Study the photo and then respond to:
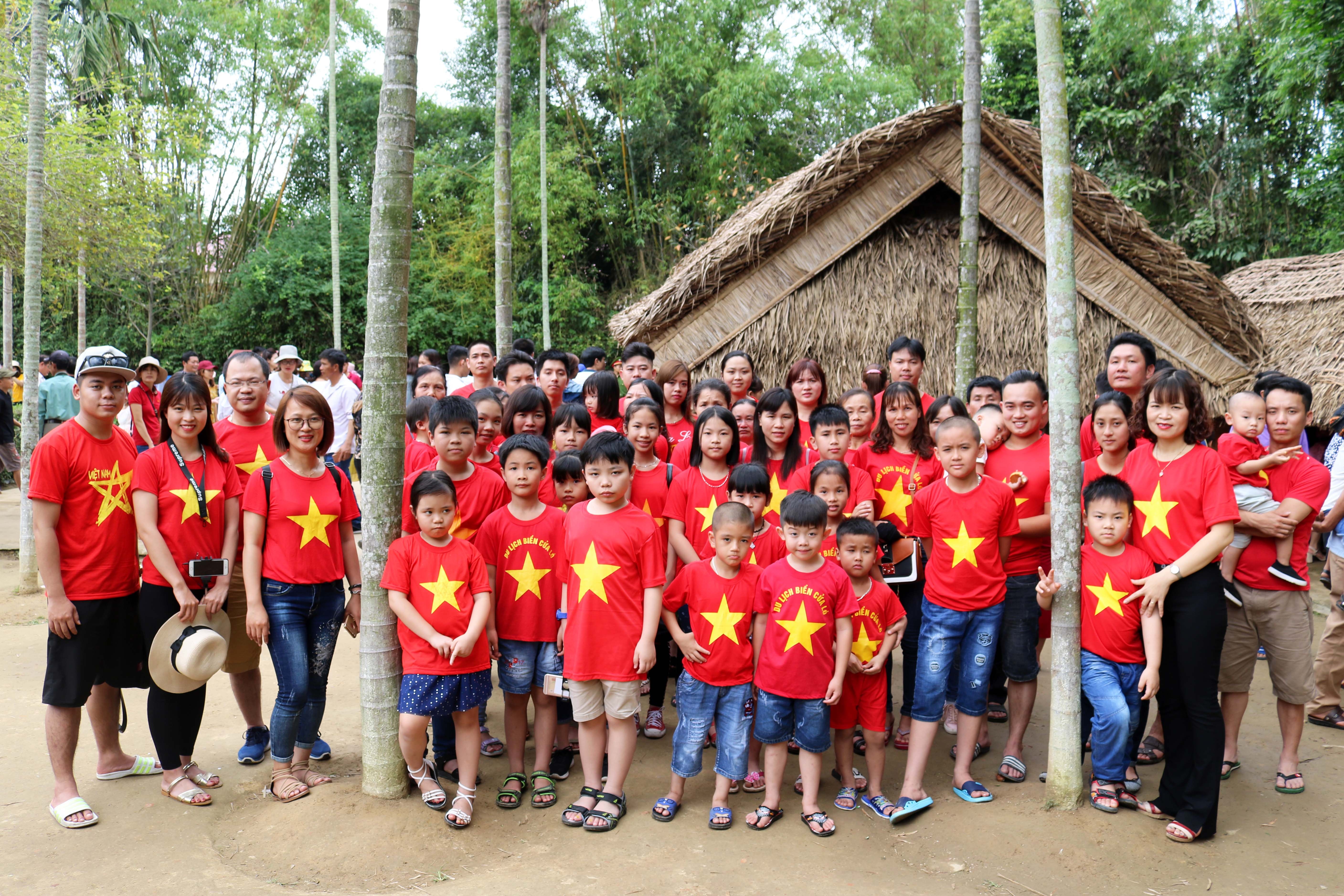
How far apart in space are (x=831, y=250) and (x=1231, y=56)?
11607 millimetres

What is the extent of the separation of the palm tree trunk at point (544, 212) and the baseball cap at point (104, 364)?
10711 mm

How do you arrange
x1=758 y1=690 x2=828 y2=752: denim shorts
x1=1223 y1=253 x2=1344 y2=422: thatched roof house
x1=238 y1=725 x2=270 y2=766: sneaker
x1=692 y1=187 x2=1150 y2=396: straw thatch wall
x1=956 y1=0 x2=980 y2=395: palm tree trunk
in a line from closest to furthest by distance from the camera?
x1=758 y1=690 x2=828 y2=752: denim shorts
x1=238 y1=725 x2=270 y2=766: sneaker
x1=956 y1=0 x2=980 y2=395: palm tree trunk
x1=692 y1=187 x2=1150 y2=396: straw thatch wall
x1=1223 y1=253 x2=1344 y2=422: thatched roof house

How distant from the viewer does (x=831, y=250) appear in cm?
758

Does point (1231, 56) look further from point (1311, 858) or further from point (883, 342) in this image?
point (1311, 858)

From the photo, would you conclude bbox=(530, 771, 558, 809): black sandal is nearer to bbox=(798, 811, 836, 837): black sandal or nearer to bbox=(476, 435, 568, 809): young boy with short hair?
bbox=(476, 435, 568, 809): young boy with short hair

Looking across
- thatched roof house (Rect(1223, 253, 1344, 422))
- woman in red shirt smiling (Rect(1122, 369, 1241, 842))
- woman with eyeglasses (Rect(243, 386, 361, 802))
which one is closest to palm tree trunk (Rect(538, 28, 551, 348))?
thatched roof house (Rect(1223, 253, 1344, 422))

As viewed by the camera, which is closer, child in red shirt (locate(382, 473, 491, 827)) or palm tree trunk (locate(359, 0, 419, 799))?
child in red shirt (locate(382, 473, 491, 827))

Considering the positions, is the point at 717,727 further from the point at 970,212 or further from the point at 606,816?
the point at 970,212

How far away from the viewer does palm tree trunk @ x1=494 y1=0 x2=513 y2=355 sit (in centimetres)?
866

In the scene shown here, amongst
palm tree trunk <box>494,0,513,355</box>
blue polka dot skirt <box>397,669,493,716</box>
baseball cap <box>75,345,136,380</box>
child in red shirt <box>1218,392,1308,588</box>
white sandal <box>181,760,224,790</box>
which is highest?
palm tree trunk <box>494,0,513,355</box>

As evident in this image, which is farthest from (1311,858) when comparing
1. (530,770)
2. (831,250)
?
(831,250)

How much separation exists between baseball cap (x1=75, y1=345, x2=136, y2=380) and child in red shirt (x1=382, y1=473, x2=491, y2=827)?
1346 mm

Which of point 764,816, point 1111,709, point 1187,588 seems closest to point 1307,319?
point 1187,588

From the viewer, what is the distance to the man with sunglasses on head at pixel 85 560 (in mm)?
3615
